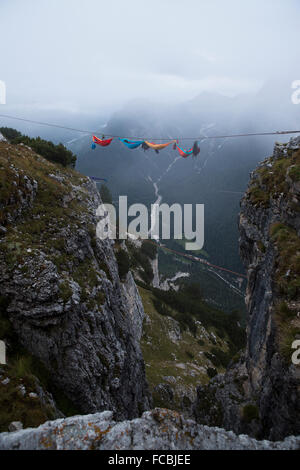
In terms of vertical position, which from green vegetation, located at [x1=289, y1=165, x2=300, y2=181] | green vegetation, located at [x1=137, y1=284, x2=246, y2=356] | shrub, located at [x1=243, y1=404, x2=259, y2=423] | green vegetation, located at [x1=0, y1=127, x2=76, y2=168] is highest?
green vegetation, located at [x1=0, y1=127, x2=76, y2=168]

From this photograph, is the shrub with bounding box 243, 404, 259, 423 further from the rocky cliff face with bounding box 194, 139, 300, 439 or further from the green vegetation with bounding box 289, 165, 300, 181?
the green vegetation with bounding box 289, 165, 300, 181

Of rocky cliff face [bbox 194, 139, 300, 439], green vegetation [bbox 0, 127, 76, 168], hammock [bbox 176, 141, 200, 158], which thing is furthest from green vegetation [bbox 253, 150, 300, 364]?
green vegetation [bbox 0, 127, 76, 168]

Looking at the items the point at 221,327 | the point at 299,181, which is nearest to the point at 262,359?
the point at 299,181

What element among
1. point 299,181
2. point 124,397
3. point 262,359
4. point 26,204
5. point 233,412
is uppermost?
point 299,181

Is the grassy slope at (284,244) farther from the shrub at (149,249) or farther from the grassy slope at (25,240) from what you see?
the shrub at (149,249)

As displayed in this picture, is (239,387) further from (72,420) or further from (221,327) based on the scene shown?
(221,327)

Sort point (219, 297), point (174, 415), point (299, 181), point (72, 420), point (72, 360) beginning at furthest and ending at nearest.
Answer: point (219, 297)
point (299, 181)
point (72, 360)
point (174, 415)
point (72, 420)
